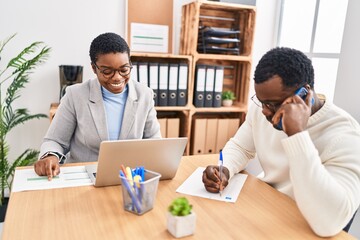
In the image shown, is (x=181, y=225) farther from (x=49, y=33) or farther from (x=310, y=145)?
(x=49, y=33)

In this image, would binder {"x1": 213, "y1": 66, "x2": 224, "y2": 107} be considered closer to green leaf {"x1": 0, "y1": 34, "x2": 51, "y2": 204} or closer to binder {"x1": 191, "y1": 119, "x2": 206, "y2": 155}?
binder {"x1": 191, "y1": 119, "x2": 206, "y2": 155}

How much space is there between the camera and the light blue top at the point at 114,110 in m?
1.54

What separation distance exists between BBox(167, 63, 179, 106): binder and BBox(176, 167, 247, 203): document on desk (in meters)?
1.38

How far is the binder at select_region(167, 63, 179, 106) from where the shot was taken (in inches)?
101

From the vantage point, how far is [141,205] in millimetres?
941

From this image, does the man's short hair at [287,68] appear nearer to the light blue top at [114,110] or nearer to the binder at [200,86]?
the light blue top at [114,110]

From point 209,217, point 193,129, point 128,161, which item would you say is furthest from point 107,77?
point 193,129

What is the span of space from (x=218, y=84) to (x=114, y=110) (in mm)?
1381

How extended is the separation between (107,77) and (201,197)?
0.70 m

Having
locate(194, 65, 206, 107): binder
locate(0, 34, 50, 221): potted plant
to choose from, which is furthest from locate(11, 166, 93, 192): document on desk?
locate(194, 65, 206, 107): binder

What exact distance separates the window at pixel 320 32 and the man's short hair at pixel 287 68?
1427 mm

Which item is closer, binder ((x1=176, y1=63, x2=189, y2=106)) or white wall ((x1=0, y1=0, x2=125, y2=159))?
white wall ((x1=0, y1=0, x2=125, y2=159))

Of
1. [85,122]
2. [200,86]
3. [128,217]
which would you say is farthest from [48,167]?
[200,86]

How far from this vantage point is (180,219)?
83 centimetres
